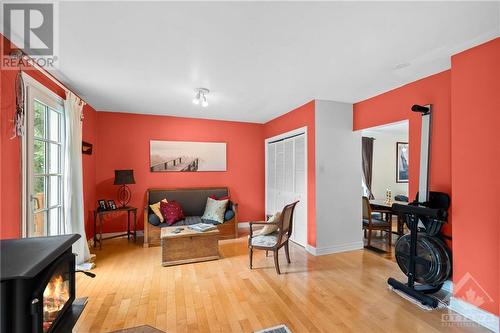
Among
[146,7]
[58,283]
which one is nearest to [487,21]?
[146,7]

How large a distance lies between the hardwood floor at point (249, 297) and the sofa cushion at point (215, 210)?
3.25 ft

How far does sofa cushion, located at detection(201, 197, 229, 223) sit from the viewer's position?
4.48 metres

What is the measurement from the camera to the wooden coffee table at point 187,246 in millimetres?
3320

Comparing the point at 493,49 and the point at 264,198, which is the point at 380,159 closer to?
the point at 264,198

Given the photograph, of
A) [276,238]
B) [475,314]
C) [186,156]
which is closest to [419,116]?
[475,314]

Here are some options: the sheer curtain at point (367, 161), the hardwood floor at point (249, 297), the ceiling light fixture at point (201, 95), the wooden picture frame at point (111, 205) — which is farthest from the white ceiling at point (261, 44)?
the sheer curtain at point (367, 161)

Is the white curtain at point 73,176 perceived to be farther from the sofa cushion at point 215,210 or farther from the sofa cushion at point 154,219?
the sofa cushion at point 215,210

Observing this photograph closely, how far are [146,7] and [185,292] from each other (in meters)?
2.65

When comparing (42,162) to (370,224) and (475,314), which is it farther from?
(370,224)

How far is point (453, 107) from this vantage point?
2.27m

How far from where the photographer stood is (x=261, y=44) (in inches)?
82.0

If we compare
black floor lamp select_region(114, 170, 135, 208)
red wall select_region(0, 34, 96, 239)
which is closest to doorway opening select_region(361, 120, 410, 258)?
black floor lamp select_region(114, 170, 135, 208)

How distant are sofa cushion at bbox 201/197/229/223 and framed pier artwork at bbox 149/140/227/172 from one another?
32.4 inches

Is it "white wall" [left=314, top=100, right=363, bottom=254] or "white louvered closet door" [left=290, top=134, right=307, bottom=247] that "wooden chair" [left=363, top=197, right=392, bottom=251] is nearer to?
"white wall" [left=314, top=100, right=363, bottom=254]
